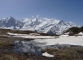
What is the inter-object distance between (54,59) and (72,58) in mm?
2932

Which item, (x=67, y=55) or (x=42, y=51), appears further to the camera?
(x=42, y=51)

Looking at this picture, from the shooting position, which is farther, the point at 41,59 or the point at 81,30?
the point at 81,30

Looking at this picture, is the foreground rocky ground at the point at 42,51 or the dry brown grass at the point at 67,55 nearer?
the foreground rocky ground at the point at 42,51

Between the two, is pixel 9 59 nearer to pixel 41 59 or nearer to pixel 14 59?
pixel 14 59

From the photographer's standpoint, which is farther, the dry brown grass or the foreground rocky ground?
the dry brown grass

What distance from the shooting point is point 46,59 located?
25.3 m

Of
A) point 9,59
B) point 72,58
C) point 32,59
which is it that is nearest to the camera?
point 9,59

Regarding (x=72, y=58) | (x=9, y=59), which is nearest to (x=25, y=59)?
(x=9, y=59)

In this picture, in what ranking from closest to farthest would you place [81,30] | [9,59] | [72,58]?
[9,59], [72,58], [81,30]

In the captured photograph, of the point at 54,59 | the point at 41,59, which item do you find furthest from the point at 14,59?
the point at 54,59

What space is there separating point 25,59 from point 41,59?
9.02 ft

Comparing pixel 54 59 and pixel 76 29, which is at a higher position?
pixel 76 29

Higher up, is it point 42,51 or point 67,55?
point 42,51

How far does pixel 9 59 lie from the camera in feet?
74.0
